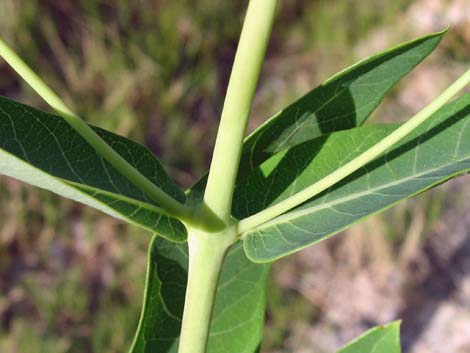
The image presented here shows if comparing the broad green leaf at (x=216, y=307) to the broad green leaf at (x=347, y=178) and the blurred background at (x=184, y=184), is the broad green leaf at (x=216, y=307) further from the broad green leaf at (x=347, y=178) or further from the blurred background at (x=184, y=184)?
the blurred background at (x=184, y=184)

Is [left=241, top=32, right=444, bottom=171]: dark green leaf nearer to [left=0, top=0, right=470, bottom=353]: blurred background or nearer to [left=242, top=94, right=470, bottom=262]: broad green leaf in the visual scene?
[left=242, top=94, right=470, bottom=262]: broad green leaf

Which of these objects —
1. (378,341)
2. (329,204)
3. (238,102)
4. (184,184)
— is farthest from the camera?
(184,184)

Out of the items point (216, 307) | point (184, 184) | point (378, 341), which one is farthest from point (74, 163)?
point (184, 184)

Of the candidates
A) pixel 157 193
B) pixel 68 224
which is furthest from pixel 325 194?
pixel 68 224

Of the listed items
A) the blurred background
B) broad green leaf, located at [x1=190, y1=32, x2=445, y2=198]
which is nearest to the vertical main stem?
broad green leaf, located at [x1=190, y1=32, x2=445, y2=198]

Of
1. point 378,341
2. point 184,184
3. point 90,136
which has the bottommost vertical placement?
point 378,341

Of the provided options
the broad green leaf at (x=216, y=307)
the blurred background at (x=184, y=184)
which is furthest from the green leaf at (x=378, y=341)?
the blurred background at (x=184, y=184)

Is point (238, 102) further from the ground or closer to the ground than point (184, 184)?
closer to the ground

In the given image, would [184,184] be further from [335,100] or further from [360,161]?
[360,161]
